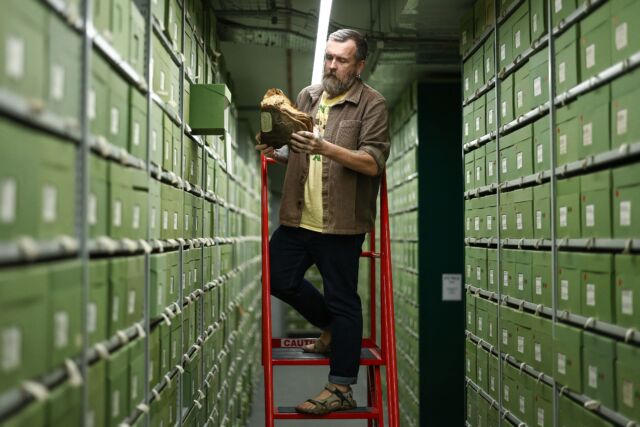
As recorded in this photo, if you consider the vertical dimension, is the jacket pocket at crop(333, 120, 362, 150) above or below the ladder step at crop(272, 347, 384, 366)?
above

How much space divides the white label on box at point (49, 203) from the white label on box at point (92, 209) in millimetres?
205

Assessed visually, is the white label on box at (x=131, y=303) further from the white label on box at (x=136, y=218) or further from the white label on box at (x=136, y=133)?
the white label on box at (x=136, y=133)

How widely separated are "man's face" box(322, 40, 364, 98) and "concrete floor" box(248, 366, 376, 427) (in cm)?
437

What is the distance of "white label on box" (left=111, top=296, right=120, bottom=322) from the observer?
2041 mm

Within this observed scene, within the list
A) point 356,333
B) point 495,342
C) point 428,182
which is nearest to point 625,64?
point 356,333

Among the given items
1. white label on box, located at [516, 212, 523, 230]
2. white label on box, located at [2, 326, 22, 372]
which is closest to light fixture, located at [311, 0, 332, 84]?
white label on box, located at [516, 212, 523, 230]

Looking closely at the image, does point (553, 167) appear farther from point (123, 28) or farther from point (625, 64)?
point (123, 28)

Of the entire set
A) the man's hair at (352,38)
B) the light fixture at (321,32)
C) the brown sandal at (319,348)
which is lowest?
the brown sandal at (319,348)

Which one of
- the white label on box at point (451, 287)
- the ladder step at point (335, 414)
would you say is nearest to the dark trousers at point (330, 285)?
the ladder step at point (335, 414)

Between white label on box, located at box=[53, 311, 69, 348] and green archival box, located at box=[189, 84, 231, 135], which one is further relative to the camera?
green archival box, located at box=[189, 84, 231, 135]

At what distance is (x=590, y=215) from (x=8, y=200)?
6.80 ft

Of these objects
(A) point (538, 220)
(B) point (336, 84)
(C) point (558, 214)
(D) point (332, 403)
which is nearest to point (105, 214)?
(D) point (332, 403)

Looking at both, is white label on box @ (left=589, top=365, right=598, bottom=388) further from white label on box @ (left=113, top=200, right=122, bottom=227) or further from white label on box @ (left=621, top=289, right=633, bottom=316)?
white label on box @ (left=113, top=200, right=122, bottom=227)

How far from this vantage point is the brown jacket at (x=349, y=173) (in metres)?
3.10
